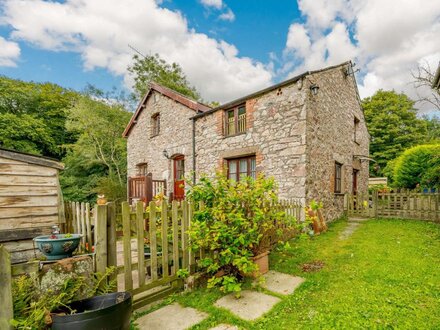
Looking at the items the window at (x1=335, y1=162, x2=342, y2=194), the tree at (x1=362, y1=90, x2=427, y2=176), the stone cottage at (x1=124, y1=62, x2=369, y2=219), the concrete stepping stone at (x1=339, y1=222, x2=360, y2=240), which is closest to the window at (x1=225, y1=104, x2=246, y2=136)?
the stone cottage at (x1=124, y1=62, x2=369, y2=219)

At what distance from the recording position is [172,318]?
240cm

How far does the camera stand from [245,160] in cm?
866

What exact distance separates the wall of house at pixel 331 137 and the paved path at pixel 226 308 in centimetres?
465

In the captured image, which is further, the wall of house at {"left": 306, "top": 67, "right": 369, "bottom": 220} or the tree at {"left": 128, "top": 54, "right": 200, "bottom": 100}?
the tree at {"left": 128, "top": 54, "right": 200, "bottom": 100}

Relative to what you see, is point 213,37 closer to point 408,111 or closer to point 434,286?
point 434,286

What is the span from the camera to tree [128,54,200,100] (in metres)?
22.0

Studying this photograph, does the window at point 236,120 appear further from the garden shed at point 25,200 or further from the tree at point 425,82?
the garden shed at point 25,200

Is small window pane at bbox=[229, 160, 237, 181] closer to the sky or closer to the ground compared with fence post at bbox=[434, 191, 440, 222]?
closer to the sky

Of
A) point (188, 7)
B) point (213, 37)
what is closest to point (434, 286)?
point (188, 7)

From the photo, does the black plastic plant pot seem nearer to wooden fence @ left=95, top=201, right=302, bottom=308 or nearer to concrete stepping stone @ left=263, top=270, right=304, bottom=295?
wooden fence @ left=95, top=201, right=302, bottom=308

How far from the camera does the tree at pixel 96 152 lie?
1541 centimetres

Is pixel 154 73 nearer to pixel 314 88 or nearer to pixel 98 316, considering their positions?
pixel 314 88

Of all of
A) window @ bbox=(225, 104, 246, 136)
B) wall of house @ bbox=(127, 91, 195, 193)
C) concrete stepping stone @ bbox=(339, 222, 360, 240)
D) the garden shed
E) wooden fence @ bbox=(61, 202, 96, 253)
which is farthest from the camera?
wall of house @ bbox=(127, 91, 195, 193)

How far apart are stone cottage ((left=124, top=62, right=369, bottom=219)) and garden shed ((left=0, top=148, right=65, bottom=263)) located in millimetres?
5062
